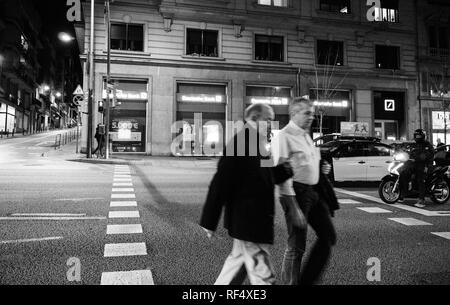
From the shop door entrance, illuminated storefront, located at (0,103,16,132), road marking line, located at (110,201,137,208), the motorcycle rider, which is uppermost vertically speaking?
illuminated storefront, located at (0,103,16,132)

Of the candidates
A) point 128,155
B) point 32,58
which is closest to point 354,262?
point 128,155

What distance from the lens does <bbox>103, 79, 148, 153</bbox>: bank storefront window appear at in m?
24.8

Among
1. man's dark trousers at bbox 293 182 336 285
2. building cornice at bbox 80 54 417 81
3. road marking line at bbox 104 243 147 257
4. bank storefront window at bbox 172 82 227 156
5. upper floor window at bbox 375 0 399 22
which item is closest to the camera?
man's dark trousers at bbox 293 182 336 285

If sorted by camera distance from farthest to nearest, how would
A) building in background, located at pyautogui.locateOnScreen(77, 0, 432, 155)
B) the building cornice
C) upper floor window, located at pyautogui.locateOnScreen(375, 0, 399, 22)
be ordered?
upper floor window, located at pyautogui.locateOnScreen(375, 0, 399, 22), building in background, located at pyautogui.locateOnScreen(77, 0, 432, 155), the building cornice

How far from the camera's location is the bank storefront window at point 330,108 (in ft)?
90.6

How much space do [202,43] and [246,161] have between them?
24.5m

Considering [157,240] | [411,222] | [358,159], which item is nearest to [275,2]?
[358,159]

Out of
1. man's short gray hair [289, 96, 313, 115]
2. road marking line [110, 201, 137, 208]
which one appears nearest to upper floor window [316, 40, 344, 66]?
road marking line [110, 201, 137, 208]

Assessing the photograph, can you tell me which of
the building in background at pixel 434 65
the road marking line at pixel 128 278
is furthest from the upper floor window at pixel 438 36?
the road marking line at pixel 128 278

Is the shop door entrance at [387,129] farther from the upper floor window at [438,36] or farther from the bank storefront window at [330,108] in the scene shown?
the upper floor window at [438,36]

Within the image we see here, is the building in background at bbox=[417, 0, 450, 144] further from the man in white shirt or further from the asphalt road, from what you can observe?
the man in white shirt

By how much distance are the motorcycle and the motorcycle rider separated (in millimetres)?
236
